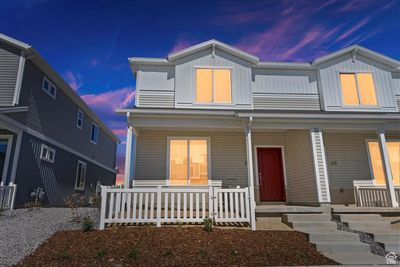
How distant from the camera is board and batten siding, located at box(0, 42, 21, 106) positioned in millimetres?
10234

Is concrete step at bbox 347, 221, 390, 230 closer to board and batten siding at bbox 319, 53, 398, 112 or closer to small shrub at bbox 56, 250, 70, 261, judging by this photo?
board and batten siding at bbox 319, 53, 398, 112

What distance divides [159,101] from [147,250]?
6.47 metres

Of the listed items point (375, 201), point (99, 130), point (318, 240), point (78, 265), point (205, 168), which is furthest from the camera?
point (99, 130)

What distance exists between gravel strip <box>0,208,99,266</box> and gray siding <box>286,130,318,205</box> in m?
6.91

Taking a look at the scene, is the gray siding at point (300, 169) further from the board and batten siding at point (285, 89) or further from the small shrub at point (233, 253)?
the small shrub at point (233, 253)

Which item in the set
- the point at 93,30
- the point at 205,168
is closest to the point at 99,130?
the point at 93,30

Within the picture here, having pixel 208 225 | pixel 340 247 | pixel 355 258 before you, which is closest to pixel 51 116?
pixel 208 225

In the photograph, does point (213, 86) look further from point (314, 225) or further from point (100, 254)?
point (100, 254)

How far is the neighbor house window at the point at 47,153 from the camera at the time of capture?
11928mm

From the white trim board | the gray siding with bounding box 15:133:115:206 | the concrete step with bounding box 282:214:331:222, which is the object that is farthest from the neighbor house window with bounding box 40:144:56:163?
the concrete step with bounding box 282:214:331:222

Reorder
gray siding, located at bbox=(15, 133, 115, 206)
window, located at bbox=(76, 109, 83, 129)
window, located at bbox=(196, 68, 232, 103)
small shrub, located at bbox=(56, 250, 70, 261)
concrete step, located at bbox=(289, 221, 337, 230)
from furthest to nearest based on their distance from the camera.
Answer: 1. window, located at bbox=(76, 109, 83, 129)
2. window, located at bbox=(196, 68, 232, 103)
3. gray siding, located at bbox=(15, 133, 115, 206)
4. concrete step, located at bbox=(289, 221, 337, 230)
5. small shrub, located at bbox=(56, 250, 70, 261)

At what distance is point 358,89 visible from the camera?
11.0 meters

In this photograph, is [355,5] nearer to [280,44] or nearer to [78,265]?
[280,44]

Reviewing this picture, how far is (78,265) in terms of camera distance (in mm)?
4449
